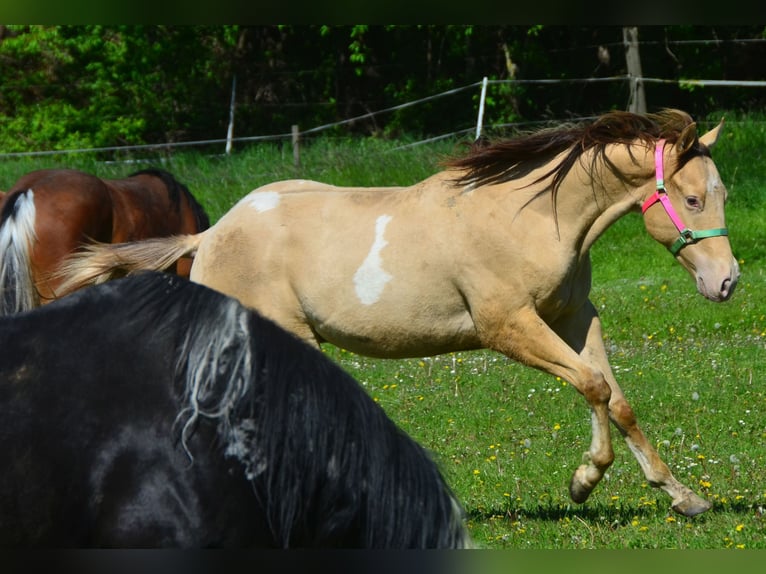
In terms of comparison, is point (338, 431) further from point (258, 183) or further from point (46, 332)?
point (258, 183)

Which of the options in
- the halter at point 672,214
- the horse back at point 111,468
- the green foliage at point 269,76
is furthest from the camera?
the green foliage at point 269,76

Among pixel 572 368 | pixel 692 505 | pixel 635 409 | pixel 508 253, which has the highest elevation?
pixel 508 253

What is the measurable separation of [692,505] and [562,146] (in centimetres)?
202

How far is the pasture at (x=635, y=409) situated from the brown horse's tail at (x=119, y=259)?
2070mm

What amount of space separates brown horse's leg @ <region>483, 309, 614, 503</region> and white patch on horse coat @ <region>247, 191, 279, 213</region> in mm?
1558

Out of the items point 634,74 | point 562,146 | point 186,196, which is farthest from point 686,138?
point 634,74

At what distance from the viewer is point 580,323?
19.4 ft

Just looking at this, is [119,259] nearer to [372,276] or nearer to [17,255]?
[372,276]

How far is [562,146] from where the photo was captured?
18.9ft

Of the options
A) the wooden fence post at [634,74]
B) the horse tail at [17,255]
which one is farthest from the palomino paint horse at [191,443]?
the wooden fence post at [634,74]

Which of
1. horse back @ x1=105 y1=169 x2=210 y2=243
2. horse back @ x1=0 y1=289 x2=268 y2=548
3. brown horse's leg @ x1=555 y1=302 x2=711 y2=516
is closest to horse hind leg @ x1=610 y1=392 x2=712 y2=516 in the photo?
brown horse's leg @ x1=555 y1=302 x2=711 y2=516

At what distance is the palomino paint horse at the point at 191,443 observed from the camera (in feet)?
7.68

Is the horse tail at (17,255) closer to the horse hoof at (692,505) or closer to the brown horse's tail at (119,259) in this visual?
the brown horse's tail at (119,259)

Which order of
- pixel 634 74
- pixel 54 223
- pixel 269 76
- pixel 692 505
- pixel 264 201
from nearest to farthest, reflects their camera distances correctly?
pixel 692 505
pixel 264 201
pixel 54 223
pixel 634 74
pixel 269 76
